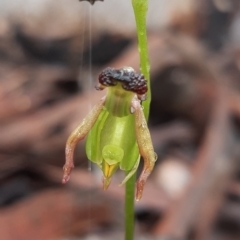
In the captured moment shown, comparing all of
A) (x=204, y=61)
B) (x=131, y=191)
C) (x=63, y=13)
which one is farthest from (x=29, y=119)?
(x=63, y=13)

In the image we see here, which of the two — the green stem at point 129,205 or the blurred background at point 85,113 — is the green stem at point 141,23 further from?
the blurred background at point 85,113

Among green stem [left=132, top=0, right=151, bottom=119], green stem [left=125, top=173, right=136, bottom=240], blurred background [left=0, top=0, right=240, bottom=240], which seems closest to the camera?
green stem [left=132, top=0, right=151, bottom=119]

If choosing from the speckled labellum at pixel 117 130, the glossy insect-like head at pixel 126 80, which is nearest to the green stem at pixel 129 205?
the speckled labellum at pixel 117 130

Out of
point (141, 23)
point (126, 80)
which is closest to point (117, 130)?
point (126, 80)

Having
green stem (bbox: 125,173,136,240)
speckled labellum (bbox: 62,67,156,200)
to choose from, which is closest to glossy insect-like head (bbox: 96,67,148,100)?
speckled labellum (bbox: 62,67,156,200)

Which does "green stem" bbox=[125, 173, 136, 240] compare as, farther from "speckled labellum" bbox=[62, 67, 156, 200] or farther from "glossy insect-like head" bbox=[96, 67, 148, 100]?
"glossy insect-like head" bbox=[96, 67, 148, 100]
